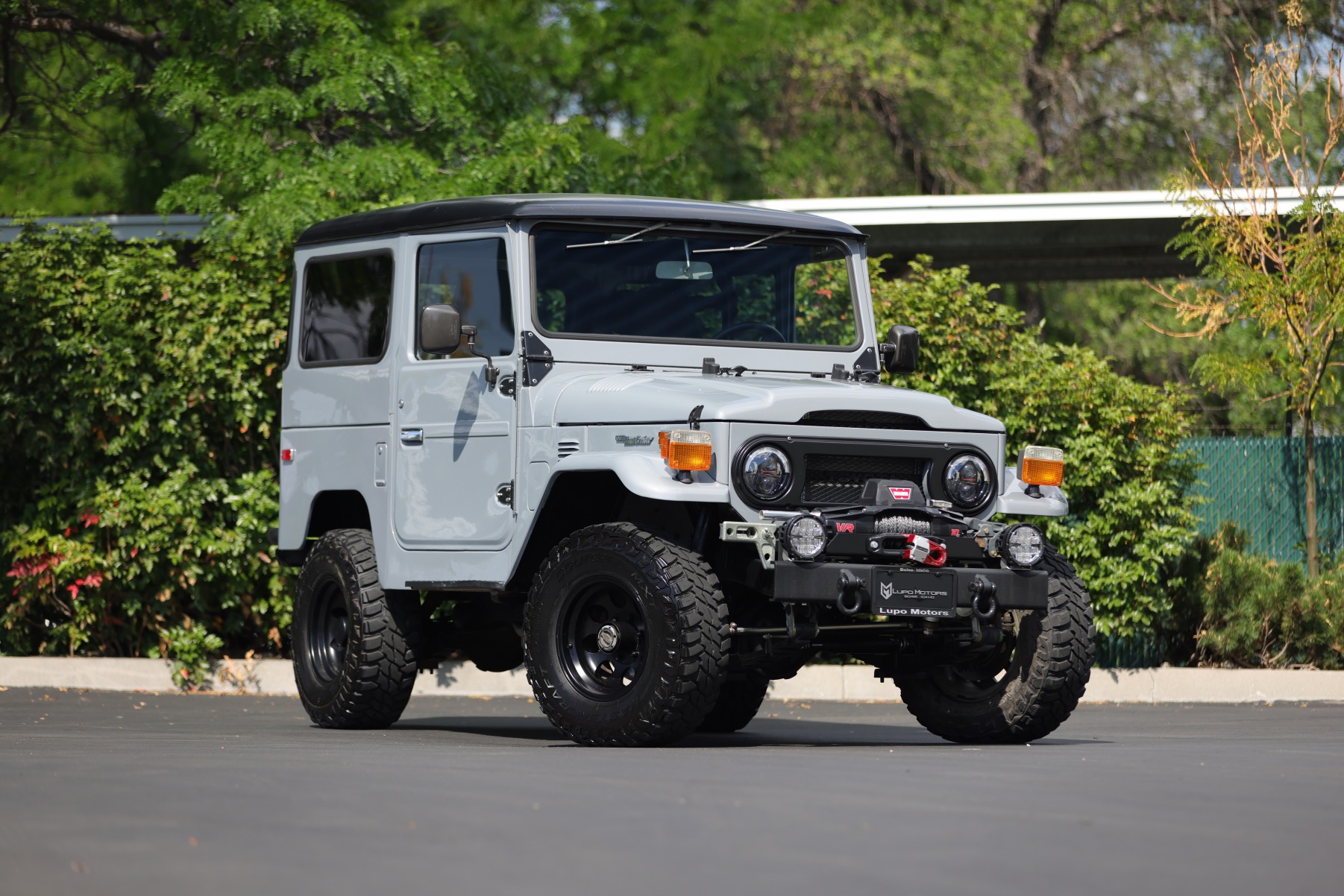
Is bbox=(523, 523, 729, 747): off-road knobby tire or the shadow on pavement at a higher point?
bbox=(523, 523, 729, 747): off-road knobby tire

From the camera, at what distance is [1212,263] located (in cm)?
1766

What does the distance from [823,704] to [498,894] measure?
999 cm

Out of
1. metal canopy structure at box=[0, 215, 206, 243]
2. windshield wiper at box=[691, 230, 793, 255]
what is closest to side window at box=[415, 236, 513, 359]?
windshield wiper at box=[691, 230, 793, 255]

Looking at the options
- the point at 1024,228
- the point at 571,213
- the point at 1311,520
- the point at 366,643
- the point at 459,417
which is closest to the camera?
the point at 571,213

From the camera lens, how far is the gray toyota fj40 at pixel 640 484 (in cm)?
884

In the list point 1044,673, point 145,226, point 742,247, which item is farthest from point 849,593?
point 145,226

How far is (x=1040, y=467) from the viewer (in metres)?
9.80

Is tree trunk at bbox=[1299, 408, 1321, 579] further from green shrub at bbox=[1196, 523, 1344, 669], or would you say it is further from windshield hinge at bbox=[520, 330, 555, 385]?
windshield hinge at bbox=[520, 330, 555, 385]

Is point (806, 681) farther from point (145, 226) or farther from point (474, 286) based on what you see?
point (145, 226)

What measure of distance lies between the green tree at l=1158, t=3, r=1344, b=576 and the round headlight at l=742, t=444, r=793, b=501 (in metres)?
8.27

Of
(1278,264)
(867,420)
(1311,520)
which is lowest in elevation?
(1311,520)

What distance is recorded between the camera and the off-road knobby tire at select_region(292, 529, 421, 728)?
35.1 ft

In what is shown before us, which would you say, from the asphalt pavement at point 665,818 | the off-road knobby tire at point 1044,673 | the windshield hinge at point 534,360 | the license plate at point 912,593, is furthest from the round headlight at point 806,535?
the windshield hinge at point 534,360

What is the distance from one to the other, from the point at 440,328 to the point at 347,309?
1.82 meters
